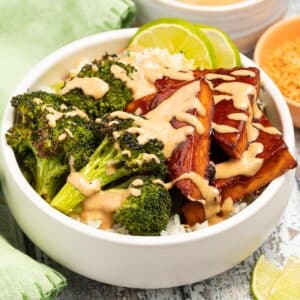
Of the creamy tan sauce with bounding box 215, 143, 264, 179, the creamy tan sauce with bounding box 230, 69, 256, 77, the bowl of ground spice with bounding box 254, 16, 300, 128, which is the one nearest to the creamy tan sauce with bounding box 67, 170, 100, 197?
the creamy tan sauce with bounding box 215, 143, 264, 179

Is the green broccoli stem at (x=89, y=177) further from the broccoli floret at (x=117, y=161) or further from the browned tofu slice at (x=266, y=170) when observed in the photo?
the browned tofu slice at (x=266, y=170)

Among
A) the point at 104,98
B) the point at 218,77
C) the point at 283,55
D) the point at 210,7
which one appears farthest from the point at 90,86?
the point at 283,55

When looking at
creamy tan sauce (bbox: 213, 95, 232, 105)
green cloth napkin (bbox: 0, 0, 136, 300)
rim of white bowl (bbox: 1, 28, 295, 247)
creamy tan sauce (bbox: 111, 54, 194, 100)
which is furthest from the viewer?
green cloth napkin (bbox: 0, 0, 136, 300)

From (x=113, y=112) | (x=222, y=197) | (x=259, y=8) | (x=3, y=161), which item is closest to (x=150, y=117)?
(x=113, y=112)

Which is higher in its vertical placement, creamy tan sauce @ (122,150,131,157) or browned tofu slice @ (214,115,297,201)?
creamy tan sauce @ (122,150,131,157)

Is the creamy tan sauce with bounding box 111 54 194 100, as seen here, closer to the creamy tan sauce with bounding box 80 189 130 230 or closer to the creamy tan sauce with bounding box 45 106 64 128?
the creamy tan sauce with bounding box 45 106 64 128

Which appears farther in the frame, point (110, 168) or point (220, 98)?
point (220, 98)

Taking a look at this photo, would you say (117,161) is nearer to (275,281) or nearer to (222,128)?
(222,128)
